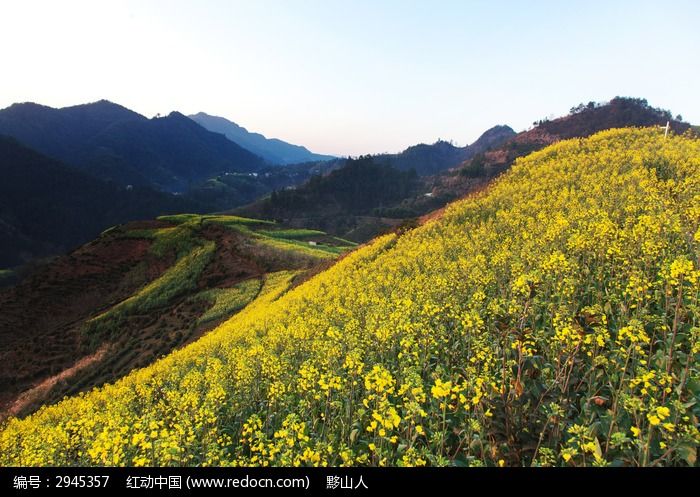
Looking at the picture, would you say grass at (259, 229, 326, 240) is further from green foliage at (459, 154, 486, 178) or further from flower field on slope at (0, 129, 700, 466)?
green foliage at (459, 154, 486, 178)

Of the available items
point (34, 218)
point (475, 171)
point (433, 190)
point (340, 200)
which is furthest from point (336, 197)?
point (34, 218)

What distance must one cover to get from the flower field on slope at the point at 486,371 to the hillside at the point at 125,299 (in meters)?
23.2

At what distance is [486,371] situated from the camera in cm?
566

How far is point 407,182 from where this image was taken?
19700 cm

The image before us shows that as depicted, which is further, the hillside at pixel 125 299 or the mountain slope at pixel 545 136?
the mountain slope at pixel 545 136

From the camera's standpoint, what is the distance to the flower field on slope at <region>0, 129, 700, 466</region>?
4719 millimetres

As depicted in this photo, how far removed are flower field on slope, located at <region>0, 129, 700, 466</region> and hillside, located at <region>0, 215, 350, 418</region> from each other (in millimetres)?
23213

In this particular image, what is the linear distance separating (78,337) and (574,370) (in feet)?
159

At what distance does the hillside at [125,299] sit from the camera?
3438cm

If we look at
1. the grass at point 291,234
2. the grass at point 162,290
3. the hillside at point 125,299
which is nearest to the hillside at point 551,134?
the grass at point 291,234

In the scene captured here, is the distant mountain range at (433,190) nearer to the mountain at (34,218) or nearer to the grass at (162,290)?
the grass at (162,290)

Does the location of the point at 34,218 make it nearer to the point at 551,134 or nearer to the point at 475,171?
the point at 475,171

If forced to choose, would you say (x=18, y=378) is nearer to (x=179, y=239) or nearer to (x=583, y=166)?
(x=179, y=239)
